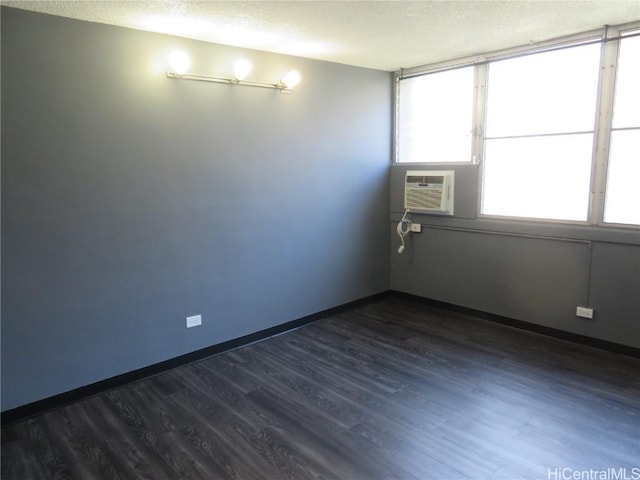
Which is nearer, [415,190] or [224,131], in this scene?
[224,131]

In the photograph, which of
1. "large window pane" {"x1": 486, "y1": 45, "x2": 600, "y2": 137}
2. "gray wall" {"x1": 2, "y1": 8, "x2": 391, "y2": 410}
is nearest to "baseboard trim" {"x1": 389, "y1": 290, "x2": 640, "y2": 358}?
"gray wall" {"x1": 2, "y1": 8, "x2": 391, "y2": 410}

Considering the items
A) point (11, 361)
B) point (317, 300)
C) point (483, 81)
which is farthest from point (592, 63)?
point (11, 361)

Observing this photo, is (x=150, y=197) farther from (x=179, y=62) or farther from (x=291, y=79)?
(x=291, y=79)

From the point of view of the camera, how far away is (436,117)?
4434mm

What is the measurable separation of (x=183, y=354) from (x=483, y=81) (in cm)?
358

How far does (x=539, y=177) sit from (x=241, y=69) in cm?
269

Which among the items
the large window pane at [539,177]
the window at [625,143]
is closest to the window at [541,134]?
the large window pane at [539,177]

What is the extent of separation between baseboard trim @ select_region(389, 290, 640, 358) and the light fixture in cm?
262

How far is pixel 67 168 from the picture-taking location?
275cm

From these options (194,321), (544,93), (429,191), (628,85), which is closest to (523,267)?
(429,191)

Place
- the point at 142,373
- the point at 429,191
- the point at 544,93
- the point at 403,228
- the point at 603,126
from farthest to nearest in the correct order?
the point at 403,228, the point at 429,191, the point at 544,93, the point at 603,126, the point at 142,373

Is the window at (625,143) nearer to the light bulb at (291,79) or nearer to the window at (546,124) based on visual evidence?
the window at (546,124)

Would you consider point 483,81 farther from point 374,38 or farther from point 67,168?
point 67,168

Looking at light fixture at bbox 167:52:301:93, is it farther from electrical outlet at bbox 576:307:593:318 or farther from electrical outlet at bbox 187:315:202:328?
electrical outlet at bbox 576:307:593:318
